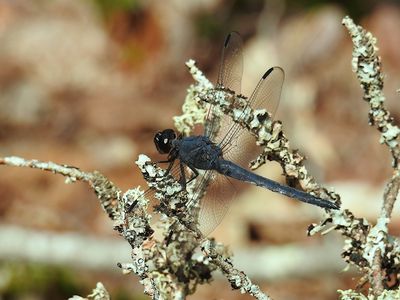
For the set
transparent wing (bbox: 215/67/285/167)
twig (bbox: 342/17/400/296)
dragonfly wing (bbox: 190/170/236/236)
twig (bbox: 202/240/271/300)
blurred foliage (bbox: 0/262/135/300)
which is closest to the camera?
twig (bbox: 202/240/271/300)

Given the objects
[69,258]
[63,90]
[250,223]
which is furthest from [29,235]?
[63,90]

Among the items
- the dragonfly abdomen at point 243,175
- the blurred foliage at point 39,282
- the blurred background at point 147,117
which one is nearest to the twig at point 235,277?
the dragonfly abdomen at point 243,175

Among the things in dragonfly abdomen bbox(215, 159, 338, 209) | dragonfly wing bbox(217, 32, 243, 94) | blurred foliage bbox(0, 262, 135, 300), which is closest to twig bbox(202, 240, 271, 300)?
dragonfly abdomen bbox(215, 159, 338, 209)

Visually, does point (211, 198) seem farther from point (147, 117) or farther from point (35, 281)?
point (147, 117)

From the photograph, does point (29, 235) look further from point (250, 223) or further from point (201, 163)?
point (201, 163)

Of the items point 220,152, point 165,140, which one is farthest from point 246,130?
point 165,140

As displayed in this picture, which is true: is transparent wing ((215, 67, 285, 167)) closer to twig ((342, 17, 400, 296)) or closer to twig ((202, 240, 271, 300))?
twig ((342, 17, 400, 296))

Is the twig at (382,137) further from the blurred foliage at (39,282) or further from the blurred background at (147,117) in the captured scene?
the blurred foliage at (39,282)
